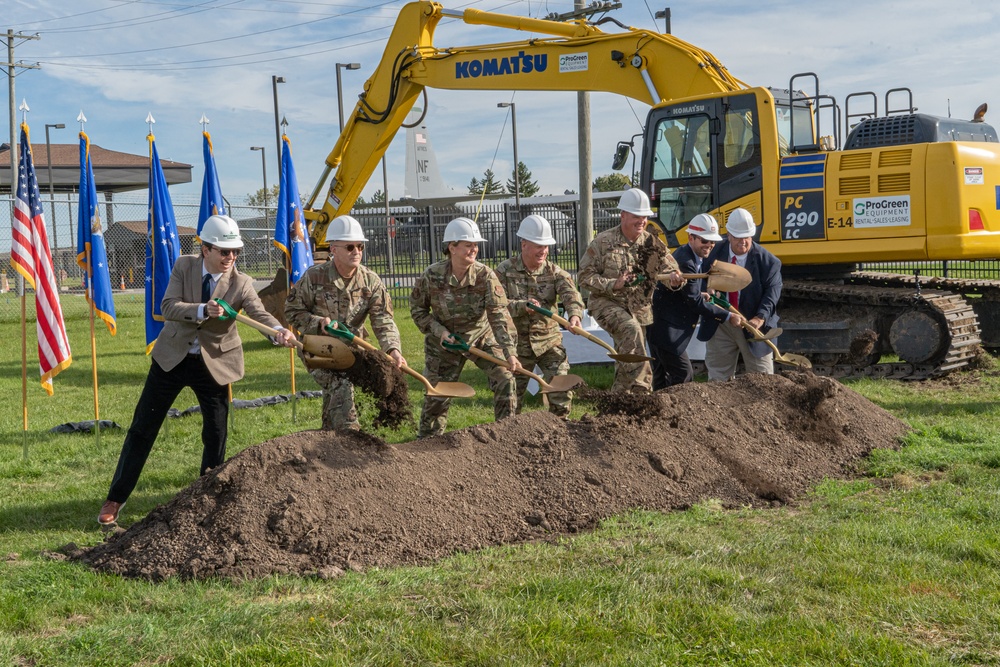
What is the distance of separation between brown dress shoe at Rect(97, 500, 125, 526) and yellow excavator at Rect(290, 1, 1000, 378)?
7.22 m

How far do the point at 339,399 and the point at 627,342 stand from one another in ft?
8.71

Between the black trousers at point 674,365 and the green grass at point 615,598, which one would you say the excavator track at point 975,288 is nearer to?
the black trousers at point 674,365

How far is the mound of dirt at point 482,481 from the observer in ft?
16.7

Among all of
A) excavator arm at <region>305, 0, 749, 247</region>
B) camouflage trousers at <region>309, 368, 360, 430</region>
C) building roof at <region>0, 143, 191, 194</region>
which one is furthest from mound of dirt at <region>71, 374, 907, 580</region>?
building roof at <region>0, 143, 191, 194</region>

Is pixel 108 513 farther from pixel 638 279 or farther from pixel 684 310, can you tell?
pixel 684 310

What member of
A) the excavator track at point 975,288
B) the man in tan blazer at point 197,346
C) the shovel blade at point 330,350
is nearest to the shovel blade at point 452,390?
the shovel blade at point 330,350

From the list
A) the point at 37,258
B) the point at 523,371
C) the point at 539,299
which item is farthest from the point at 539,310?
the point at 37,258

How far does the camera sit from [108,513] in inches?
240

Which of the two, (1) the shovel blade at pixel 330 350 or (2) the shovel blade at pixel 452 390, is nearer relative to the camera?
(1) the shovel blade at pixel 330 350

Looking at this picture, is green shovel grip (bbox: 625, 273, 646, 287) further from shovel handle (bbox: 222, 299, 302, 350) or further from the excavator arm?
the excavator arm

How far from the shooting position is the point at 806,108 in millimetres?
11102

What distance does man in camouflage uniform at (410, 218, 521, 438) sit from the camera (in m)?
7.32

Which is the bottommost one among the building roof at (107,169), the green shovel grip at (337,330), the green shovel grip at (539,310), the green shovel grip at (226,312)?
the green shovel grip at (337,330)

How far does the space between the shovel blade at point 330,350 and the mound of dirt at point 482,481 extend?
2.35ft
